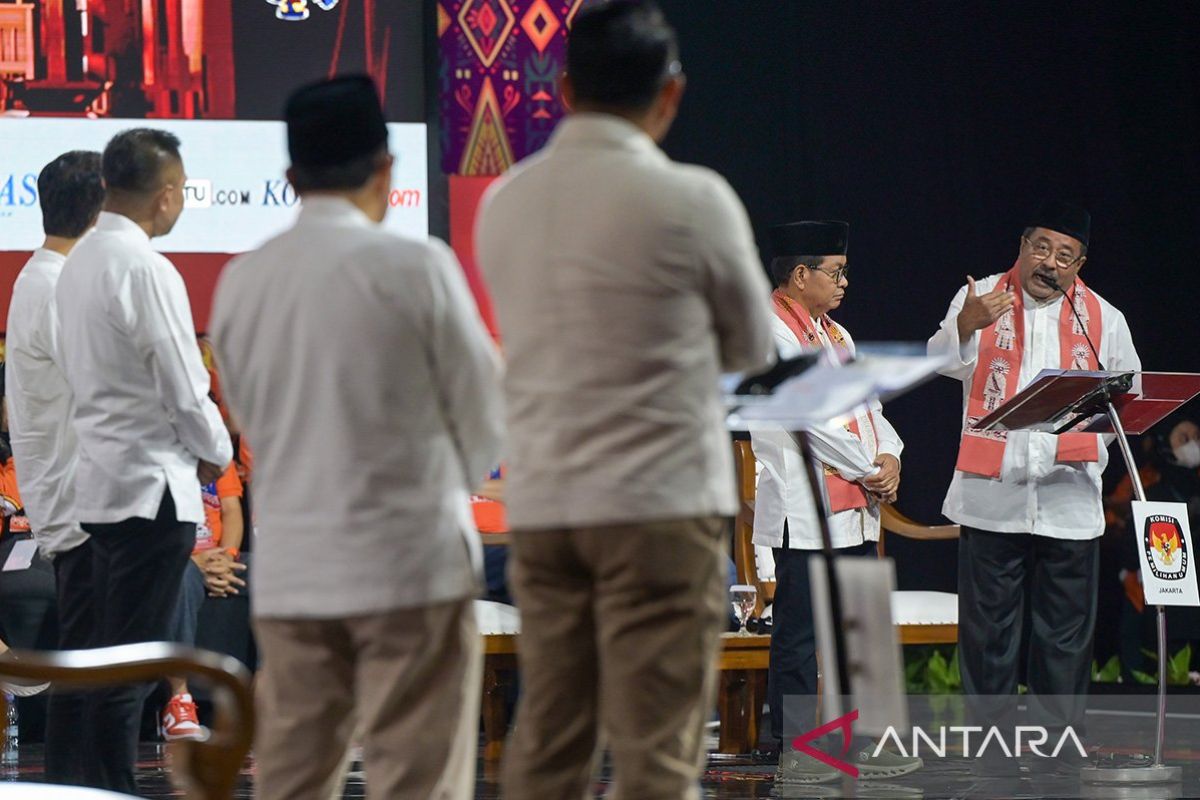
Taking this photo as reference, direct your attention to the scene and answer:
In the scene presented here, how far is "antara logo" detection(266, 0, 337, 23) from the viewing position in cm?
667

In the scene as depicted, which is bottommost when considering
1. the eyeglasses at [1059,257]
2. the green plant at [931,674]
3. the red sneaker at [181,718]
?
the green plant at [931,674]

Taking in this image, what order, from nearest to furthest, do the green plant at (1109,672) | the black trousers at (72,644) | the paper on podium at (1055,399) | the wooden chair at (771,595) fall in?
the black trousers at (72,644), the paper on podium at (1055,399), the wooden chair at (771,595), the green plant at (1109,672)

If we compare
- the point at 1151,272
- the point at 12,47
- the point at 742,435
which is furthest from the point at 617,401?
the point at 1151,272

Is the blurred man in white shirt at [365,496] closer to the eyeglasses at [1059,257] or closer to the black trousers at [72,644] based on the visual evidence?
the black trousers at [72,644]

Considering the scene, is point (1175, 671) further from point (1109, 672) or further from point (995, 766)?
point (995, 766)

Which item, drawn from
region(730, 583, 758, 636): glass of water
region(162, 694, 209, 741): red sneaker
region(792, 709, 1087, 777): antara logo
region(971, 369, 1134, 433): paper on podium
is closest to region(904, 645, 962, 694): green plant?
region(792, 709, 1087, 777): antara logo

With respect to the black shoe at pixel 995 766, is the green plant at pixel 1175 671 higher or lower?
lower

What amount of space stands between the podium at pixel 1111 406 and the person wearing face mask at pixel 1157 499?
2147mm

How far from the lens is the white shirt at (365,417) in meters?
2.25

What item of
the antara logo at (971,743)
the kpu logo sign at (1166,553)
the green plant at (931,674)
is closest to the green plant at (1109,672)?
the green plant at (931,674)

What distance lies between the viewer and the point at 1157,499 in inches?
268

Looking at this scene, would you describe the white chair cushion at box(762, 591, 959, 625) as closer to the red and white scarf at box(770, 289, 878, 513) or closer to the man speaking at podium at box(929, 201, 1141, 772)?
the man speaking at podium at box(929, 201, 1141, 772)

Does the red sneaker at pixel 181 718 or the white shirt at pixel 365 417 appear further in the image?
the red sneaker at pixel 181 718

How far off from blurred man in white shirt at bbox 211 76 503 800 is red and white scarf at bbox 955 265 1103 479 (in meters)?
3.10
